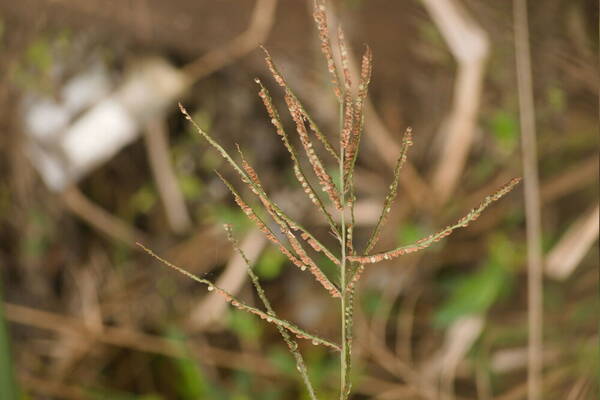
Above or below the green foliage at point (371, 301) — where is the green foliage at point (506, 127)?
above

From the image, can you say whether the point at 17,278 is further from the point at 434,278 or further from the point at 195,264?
the point at 434,278

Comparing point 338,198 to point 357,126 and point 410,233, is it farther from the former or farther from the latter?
point 410,233

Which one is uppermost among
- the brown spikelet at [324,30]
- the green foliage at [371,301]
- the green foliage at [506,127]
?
the green foliage at [506,127]

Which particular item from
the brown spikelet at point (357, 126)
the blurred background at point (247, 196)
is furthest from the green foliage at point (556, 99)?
the brown spikelet at point (357, 126)

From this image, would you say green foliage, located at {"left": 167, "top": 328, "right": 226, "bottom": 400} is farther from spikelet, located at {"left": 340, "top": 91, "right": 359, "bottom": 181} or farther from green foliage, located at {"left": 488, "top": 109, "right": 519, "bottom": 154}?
spikelet, located at {"left": 340, "top": 91, "right": 359, "bottom": 181}

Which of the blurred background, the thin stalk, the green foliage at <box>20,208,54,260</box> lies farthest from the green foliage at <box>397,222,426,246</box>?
the thin stalk

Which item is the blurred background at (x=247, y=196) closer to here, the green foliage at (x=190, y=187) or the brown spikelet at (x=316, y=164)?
the green foliage at (x=190, y=187)

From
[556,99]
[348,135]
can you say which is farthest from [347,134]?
[556,99]
